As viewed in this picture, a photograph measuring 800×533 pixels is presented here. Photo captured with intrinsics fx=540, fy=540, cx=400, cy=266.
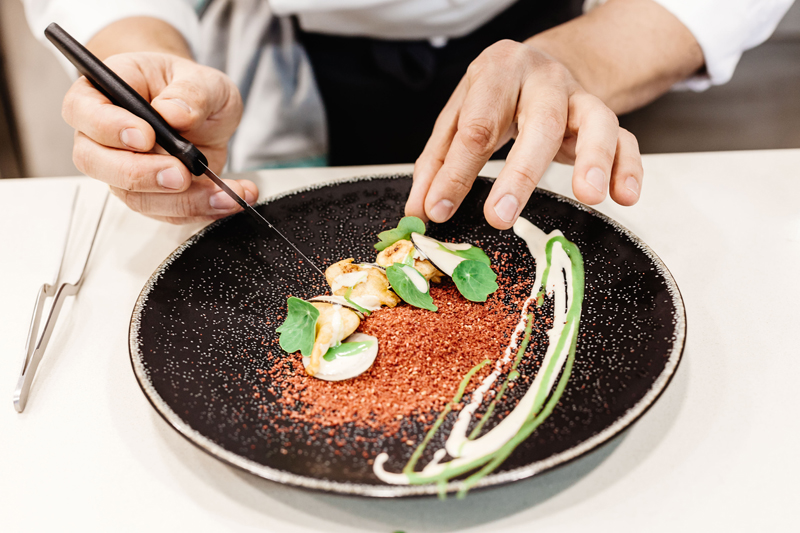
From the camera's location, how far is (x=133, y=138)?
84 centimetres

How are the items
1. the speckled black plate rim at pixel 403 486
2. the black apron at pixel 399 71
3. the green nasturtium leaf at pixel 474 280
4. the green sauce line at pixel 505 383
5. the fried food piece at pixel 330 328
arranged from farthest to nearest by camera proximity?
the black apron at pixel 399 71, the green nasturtium leaf at pixel 474 280, the fried food piece at pixel 330 328, the green sauce line at pixel 505 383, the speckled black plate rim at pixel 403 486

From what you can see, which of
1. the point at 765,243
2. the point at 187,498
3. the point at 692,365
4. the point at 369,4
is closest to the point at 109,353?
the point at 187,498

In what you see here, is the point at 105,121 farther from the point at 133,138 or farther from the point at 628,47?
the point at 628,47

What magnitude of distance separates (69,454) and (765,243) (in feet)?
3.78

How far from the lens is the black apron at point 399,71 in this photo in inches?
60.4

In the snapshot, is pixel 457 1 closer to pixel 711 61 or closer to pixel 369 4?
pixel 369 4

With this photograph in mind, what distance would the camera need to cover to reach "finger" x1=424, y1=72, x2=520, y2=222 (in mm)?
835

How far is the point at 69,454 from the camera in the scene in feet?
2.23

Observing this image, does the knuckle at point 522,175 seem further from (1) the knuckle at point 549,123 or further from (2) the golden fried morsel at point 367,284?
(2) the golden fried morsel at point 367,284

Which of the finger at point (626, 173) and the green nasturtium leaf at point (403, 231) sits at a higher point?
the finger at point (626, 173)

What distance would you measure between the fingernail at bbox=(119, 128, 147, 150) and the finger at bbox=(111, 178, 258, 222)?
0.13m

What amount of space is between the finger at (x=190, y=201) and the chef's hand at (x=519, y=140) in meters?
0.33

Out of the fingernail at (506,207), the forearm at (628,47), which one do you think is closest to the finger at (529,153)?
the fingernail at (506,207)

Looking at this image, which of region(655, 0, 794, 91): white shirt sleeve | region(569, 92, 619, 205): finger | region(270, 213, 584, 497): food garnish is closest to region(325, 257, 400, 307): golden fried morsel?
region(270, 213, 584, 497): food garnish
